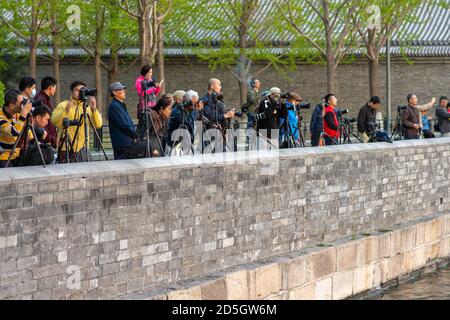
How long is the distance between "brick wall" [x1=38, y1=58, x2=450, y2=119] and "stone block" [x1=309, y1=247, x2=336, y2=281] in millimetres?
27519

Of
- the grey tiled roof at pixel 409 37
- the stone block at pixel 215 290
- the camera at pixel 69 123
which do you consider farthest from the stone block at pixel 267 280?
the grey tiled roof at pixel 409 37

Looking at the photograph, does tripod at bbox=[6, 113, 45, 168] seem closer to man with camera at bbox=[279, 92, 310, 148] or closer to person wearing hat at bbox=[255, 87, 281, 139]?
person wearing hat at bbox=[255, 87, 281, 139]

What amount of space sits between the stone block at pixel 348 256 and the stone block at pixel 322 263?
17 centimetres

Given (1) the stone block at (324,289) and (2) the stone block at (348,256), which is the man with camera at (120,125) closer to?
(1) the stone block at (324,289)

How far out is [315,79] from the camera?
45.8 metres

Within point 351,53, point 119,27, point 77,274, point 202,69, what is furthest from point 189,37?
point 77,274

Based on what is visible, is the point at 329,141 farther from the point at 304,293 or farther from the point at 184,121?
the point at 184,121

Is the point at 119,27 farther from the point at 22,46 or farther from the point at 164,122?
the point at 164,122

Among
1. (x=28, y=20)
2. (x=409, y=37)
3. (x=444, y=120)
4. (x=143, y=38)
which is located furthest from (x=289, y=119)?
(x=409, y=37)

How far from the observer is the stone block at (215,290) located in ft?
45.5

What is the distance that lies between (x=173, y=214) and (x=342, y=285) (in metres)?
4.19

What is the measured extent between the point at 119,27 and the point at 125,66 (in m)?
10.2

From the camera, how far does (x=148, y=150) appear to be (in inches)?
566

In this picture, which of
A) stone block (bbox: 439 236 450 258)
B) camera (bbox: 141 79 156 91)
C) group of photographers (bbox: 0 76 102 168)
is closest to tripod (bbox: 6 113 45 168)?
group of photographers (bbox: 0 76 102 168)
